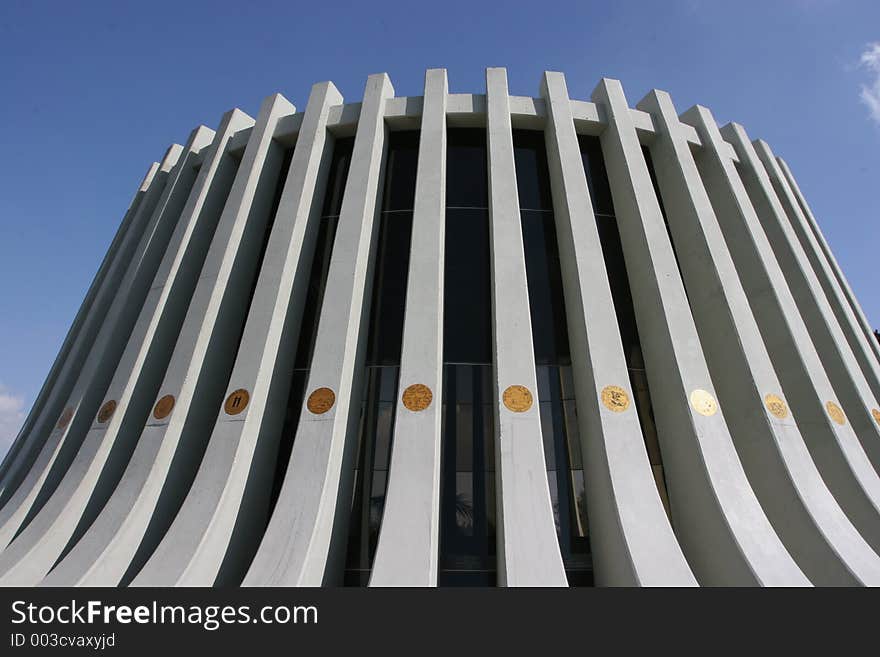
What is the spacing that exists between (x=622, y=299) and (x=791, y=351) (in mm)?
3477

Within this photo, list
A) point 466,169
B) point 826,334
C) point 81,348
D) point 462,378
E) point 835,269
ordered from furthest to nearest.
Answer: point 835,269
point 81,348
point 466,169
point 826,334
point 462,378

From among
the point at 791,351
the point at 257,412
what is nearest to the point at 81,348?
the point at 257,412

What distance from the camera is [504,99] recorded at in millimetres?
12539

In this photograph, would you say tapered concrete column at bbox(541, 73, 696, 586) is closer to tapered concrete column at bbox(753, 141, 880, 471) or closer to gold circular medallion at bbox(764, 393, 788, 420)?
gold circular medallion at bbox(764, 393, 788, 420)

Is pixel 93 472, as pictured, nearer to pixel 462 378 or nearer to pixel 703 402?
pixel 462 378

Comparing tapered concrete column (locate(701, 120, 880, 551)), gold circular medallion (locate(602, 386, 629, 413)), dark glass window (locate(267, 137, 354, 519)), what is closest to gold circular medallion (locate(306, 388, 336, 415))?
dark glass window (locate(267, 137, 354, 519))

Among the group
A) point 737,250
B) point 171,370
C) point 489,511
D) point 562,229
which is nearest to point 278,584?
point 489,511

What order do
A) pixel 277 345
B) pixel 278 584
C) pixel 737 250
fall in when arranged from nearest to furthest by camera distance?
pixel 278 584 < pixel 277 345 < pixel 737 250

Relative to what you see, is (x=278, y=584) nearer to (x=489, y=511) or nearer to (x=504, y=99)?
(x=489, y=511)

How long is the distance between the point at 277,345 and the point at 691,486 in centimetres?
787

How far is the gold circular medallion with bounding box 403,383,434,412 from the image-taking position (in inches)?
353

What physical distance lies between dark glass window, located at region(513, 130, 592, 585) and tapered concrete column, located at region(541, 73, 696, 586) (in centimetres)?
38

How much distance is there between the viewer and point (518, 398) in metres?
9.02
